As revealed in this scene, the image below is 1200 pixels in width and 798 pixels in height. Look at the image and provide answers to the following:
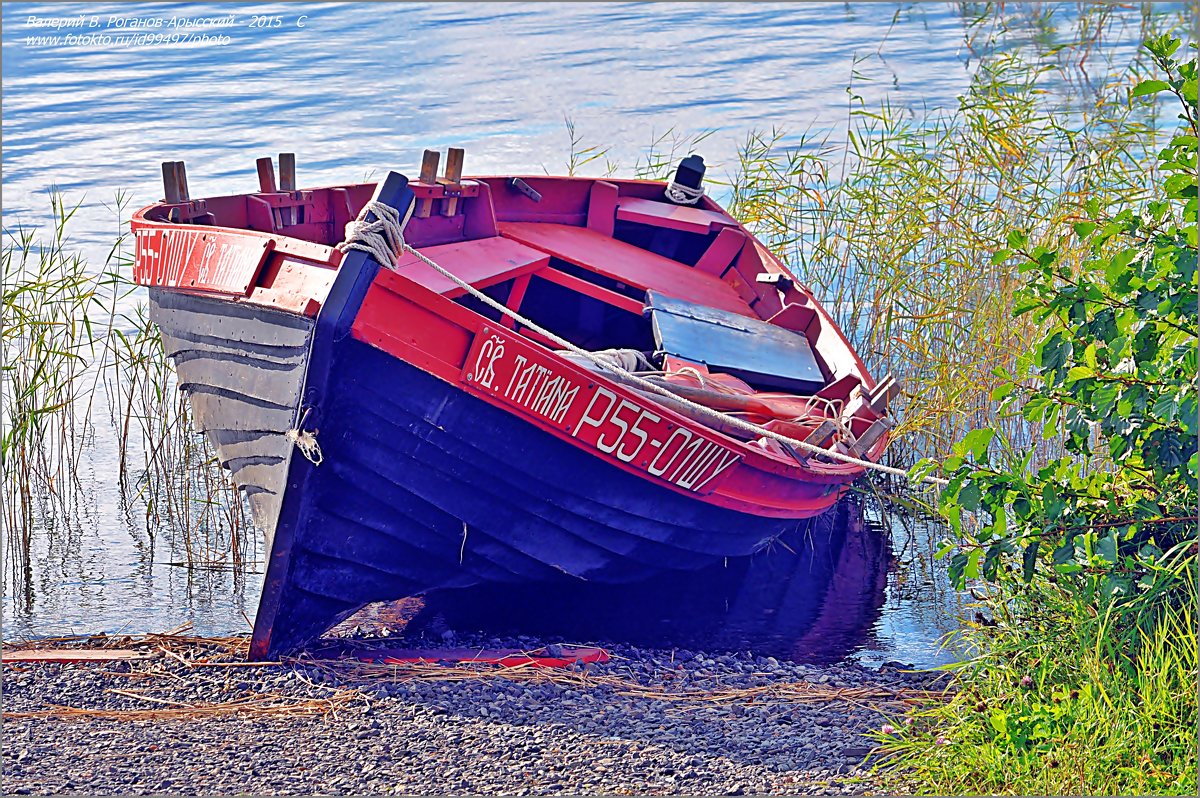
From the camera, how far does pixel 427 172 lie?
6371 mm

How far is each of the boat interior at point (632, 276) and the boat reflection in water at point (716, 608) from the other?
2.87 feet

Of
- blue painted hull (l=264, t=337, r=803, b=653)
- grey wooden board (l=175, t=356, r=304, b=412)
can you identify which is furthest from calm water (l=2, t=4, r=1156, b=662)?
Answer: blue painted hull (l=264, t=337, r=803, b=653)

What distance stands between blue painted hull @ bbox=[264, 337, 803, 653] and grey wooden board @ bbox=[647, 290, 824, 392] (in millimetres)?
981

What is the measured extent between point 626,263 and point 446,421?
2.92m

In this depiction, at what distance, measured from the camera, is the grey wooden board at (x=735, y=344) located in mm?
6430

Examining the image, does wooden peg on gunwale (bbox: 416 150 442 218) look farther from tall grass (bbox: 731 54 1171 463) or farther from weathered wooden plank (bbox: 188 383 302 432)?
tall grass (bbox: 731 54 1171 463)

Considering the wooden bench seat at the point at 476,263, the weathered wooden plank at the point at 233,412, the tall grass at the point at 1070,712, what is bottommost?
the tall grass at the point at 1070,712

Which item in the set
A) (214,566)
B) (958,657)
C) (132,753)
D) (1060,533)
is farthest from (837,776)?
(214,566)

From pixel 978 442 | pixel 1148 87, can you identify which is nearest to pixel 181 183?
pixel 978 442

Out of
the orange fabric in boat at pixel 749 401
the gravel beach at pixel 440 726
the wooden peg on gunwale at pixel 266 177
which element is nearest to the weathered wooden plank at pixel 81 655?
the gravel beach at pixel 440 726

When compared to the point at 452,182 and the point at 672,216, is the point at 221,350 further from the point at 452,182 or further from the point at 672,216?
the point at 672,216

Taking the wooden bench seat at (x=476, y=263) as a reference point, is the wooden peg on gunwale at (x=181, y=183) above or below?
above

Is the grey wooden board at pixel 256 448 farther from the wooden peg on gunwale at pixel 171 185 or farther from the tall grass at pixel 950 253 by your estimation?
the tall grass at pixel 950 253

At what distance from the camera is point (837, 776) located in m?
4.07
